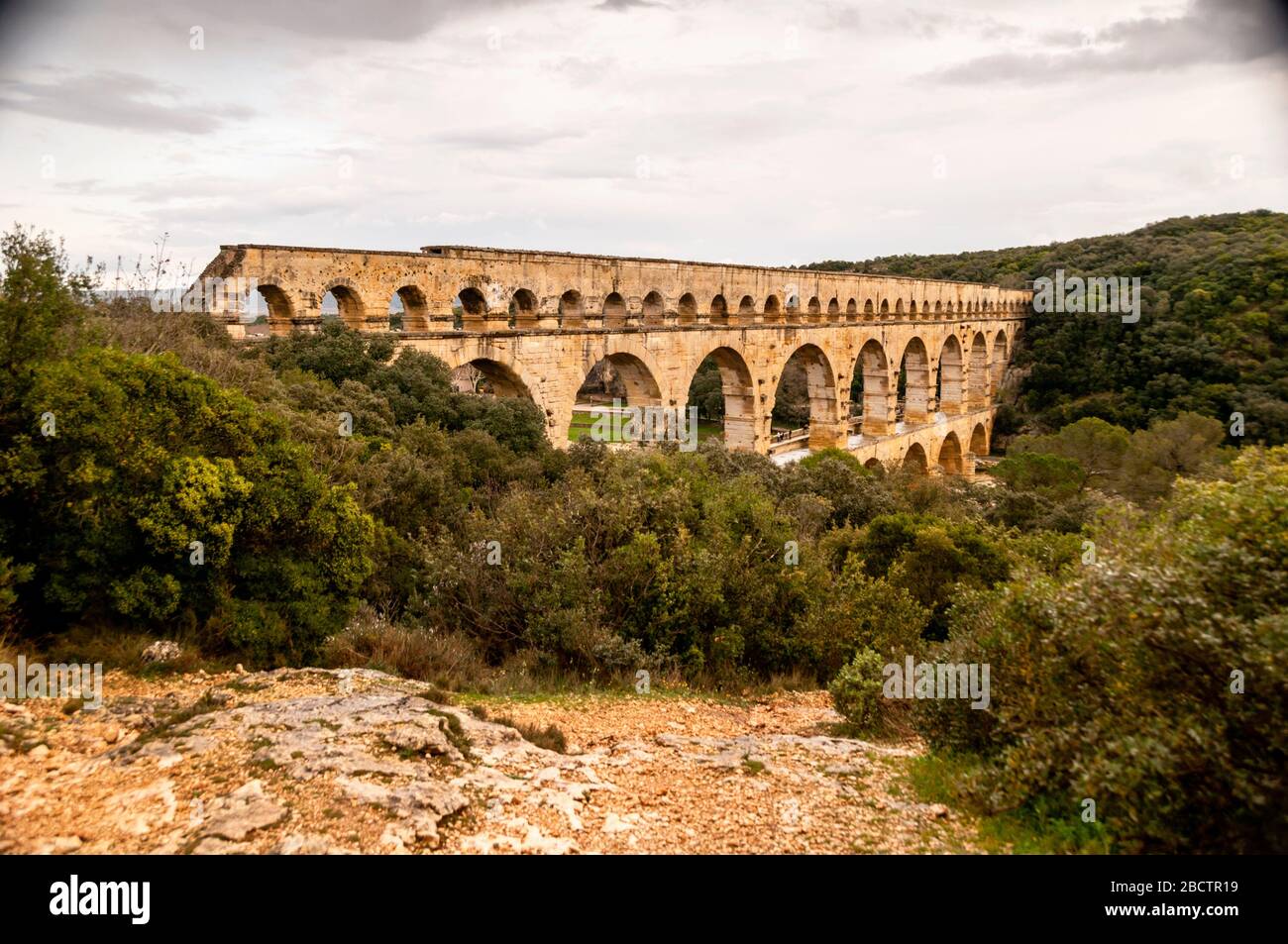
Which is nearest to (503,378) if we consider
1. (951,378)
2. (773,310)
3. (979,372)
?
(773,310)

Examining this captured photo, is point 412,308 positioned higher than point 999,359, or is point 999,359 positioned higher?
point 999,359

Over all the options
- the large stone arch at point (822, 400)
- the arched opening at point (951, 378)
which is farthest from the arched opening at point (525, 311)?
A: the arched opening at point (951, 378)

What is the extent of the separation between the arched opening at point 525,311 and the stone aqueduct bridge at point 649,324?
1.3 inches

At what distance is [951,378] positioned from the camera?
4047 cm

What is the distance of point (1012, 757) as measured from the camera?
15.8 ft

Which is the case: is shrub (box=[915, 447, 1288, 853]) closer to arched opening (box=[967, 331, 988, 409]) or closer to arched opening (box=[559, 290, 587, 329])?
arched opening (box=[559, 290, 587, 329])

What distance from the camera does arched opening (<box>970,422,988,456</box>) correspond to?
4212 centimetres

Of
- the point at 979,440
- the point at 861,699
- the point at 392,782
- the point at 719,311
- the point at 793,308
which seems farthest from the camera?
the point at 979,440

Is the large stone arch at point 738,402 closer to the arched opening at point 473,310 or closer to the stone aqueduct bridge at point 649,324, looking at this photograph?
the stone aqueduct bridge at point 649,324

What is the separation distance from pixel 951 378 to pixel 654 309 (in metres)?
24.6

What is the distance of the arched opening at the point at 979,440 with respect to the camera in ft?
138

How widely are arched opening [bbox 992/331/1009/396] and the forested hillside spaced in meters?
1.09

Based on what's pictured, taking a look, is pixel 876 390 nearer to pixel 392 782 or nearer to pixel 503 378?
pixel 503 378
